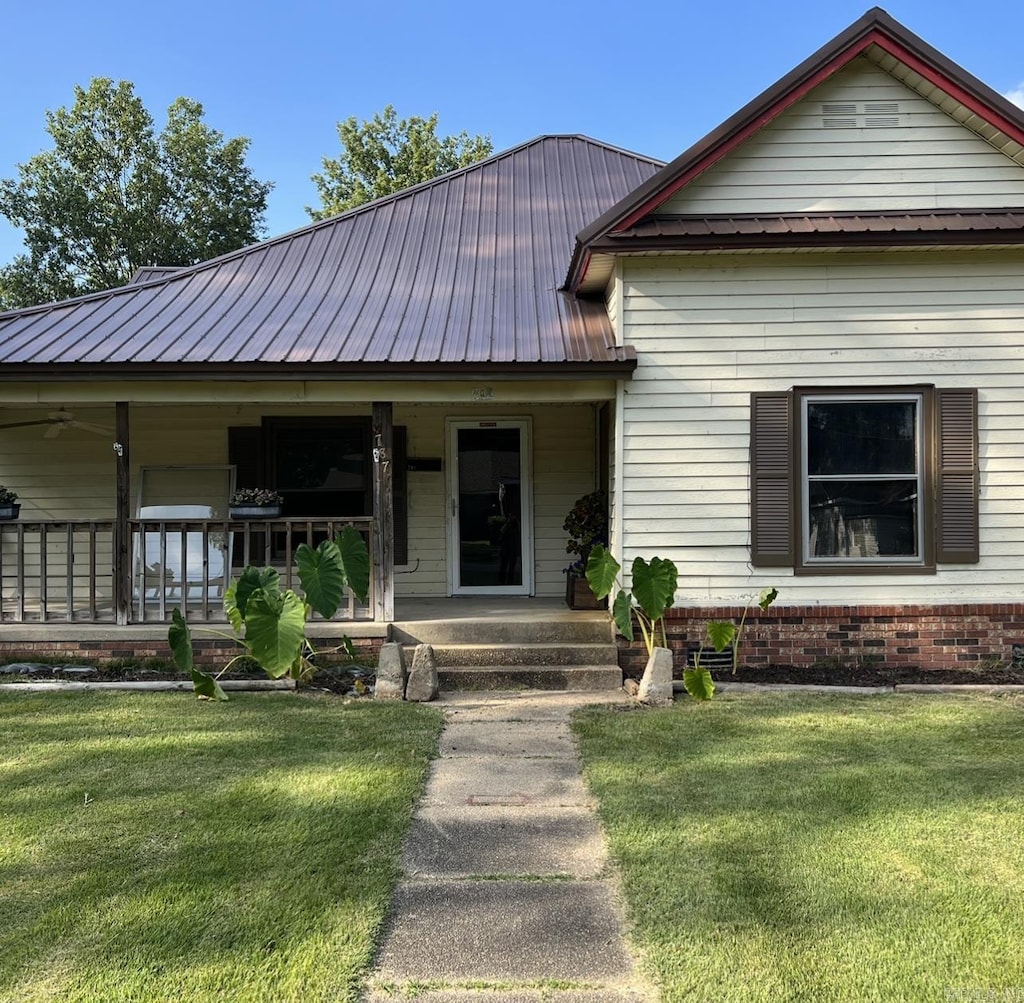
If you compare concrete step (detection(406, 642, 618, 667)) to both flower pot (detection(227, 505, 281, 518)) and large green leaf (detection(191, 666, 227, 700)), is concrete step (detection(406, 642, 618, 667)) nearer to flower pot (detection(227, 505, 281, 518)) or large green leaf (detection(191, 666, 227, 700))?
large green leaf (detection(191, 666, 227, 700))

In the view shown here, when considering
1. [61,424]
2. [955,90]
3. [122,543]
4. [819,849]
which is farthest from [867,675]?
[61,424]

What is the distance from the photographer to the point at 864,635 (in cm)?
747

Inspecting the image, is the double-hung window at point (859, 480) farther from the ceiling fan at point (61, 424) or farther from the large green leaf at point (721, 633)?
the ceiling fan at point (61, 424)

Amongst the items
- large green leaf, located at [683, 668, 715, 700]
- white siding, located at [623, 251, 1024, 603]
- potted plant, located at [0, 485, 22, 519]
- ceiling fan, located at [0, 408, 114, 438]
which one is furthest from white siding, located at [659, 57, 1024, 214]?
potted plant, located at [0, 485, 22, 519]

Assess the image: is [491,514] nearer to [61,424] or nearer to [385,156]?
[61,424]

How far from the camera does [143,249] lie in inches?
1206

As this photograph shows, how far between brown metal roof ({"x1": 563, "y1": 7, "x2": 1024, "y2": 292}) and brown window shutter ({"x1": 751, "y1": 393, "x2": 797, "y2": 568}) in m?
2.09

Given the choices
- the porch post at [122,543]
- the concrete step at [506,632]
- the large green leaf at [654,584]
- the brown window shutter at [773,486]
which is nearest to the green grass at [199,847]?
the concrete step at [506,632]

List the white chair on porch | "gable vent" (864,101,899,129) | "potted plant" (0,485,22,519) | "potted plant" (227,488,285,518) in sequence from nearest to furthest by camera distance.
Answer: "gable vent" (864,101,899,129)
"potted plant" (227,488,285,518)
"potted plant" (0,485,22,519)
the white chair on porch

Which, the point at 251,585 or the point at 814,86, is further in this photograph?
the point at 814,86

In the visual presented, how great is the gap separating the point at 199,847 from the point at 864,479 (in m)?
6.07

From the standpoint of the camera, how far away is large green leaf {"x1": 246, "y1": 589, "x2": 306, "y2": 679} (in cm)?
632

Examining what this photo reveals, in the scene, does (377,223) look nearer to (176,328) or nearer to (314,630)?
(176,328)

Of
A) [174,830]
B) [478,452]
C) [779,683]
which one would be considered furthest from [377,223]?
[174,830]
